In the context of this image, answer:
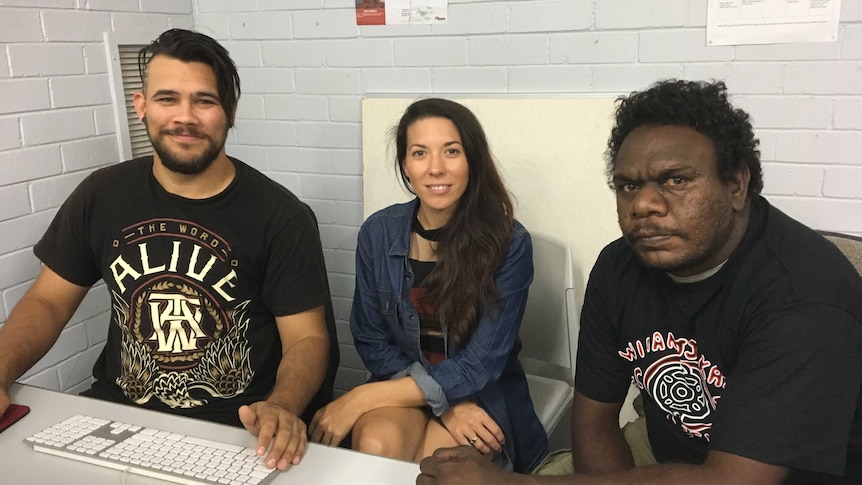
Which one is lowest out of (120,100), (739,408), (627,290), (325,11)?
(739,408)

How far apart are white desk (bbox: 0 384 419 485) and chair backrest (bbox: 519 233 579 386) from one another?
3.40 ft

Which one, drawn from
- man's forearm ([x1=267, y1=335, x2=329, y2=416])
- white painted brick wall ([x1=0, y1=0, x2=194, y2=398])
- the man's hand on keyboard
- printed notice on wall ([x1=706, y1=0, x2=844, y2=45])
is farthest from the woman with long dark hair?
white painted brick wall ([x1=0, y1=0, x2=194, y2=398])

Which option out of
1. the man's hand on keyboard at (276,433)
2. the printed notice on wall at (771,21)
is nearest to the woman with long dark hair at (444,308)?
the man's hand on keyboard at (276,433)

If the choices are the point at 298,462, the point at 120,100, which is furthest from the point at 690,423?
the point at 120,100

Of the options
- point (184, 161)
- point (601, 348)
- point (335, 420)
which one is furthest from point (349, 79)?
point (601, 348)

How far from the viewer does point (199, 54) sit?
66.1 inches

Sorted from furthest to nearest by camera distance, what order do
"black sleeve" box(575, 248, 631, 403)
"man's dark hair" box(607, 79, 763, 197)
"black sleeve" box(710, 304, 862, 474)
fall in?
"black sleeve" box(575, 248, 631, 403), "man's dark hair" box(607, 79, 763, 197), "black sleeve" box(710, 304, 862, 474)

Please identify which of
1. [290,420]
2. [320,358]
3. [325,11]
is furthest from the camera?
[325,11]

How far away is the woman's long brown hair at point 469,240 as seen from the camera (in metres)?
1.70

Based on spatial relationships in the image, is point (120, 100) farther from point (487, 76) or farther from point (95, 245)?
point (487, 76)

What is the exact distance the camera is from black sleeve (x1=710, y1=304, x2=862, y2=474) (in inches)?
39.6

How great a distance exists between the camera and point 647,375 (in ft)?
4.16

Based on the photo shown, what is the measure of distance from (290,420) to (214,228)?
2.14 feet

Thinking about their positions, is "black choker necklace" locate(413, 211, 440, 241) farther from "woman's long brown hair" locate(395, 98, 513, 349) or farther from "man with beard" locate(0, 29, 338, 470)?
"man with beard" locate(0, 29, 338, 470)
